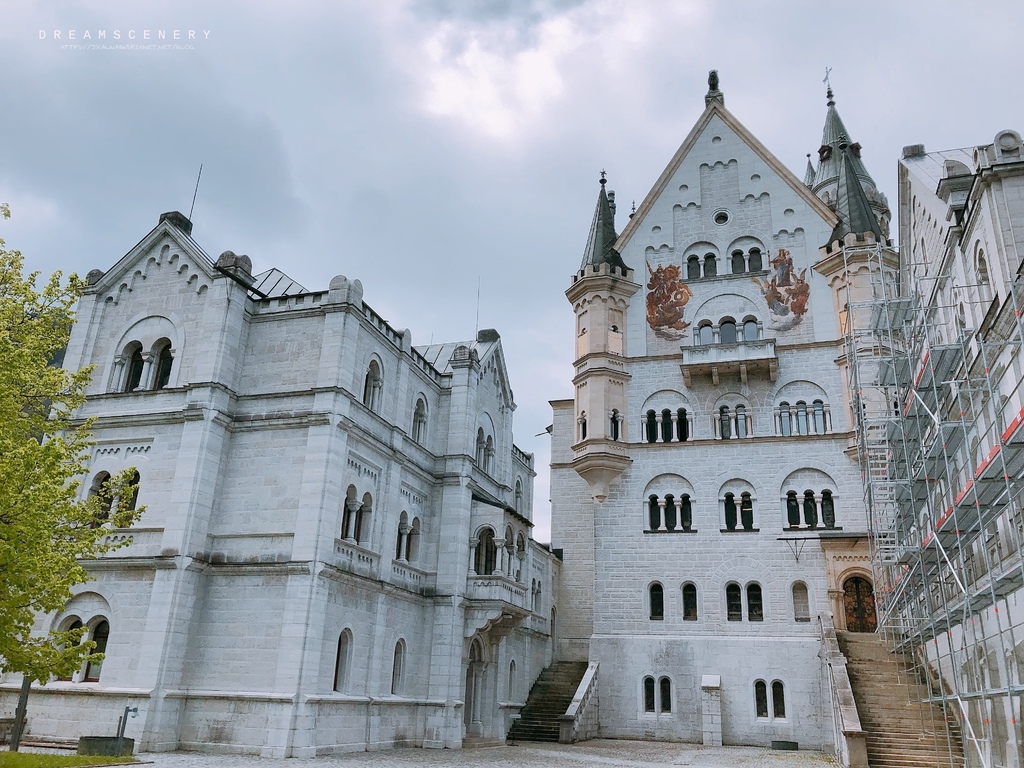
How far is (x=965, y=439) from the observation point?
63.2ft

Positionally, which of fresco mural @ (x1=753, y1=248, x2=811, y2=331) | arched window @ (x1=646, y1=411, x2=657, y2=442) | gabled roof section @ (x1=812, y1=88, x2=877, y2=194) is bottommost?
arched window @ (x1=646, y1=411, x2=657, y2=442)

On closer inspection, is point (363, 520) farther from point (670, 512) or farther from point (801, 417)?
point (801, 417)

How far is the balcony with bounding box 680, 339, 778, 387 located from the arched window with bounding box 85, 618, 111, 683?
26.3 m

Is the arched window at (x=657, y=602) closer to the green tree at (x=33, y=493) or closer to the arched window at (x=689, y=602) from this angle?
the arched window at (x=689, y=602)

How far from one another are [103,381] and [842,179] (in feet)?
115

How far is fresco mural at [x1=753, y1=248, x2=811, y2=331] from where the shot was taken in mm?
39500

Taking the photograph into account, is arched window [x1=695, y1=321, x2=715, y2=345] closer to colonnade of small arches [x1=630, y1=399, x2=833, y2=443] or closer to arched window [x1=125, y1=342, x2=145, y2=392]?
colonnade of small arches [x1=630, y1=399, x2=833, y2=443]

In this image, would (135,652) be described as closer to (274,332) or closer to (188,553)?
(188,553)

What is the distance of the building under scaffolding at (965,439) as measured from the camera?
17.3 m

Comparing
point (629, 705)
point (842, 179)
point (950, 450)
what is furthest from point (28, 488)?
point (842, 179)

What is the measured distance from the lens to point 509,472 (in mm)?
41562

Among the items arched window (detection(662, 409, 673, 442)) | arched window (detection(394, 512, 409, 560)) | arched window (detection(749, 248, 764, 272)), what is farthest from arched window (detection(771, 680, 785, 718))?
arched window (detection(749, 248, 764, 272))

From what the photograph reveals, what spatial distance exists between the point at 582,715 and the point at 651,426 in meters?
13.6

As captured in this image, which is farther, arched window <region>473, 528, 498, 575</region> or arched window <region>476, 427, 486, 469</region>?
arched window <region>476, 427, 486, 469</region>
